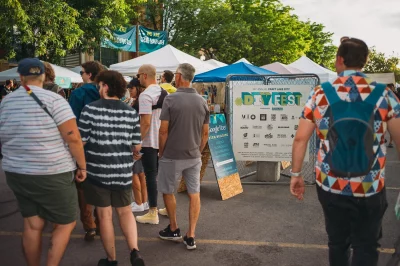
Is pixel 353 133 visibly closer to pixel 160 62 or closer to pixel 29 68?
pixel 29 68

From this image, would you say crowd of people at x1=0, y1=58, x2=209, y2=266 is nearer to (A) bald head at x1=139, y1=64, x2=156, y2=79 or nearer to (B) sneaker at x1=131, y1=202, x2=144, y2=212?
(A) bald head at x1=139, y1=64, x2=156, y2=79

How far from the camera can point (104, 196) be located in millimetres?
3469

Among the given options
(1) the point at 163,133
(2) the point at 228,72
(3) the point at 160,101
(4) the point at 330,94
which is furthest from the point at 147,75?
(2) the point at 228,72

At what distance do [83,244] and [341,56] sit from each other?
323 centimetres

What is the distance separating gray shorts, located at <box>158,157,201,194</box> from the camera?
4.19 metres

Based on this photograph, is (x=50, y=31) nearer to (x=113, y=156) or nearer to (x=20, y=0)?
(x=20, y=0)

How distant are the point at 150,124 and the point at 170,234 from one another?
1.34 metres

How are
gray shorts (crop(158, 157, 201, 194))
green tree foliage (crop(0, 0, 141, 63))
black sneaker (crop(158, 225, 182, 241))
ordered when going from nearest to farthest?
gray shorts (crop(158, 157, 201, 194))
black sneaker (crop(158, 225, 182, 241))
green tree foliage (crop(0, 0, 141, 63))

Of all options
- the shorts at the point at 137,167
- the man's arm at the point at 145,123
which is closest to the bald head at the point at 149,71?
the man's arm at the point at 145,123

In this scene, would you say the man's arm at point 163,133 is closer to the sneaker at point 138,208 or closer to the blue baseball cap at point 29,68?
the blue baseball cap at point 29,68

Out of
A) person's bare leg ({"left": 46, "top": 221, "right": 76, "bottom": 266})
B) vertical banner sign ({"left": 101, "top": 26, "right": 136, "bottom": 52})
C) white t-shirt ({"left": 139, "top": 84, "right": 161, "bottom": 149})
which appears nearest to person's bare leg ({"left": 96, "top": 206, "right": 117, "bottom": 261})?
person's bare leg ({"left": 46, "top": 221, "right": 76, "bottom": 266})

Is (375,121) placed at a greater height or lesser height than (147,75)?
lesser

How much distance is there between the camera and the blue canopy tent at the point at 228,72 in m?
9.30

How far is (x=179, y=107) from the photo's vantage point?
404cm
